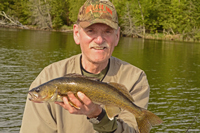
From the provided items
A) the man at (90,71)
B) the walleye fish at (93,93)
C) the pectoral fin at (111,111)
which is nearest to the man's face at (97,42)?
the man at (90,71)

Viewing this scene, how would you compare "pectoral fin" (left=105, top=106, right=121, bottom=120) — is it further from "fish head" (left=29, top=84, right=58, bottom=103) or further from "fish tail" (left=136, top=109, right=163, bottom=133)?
"fish head" (left=29, top=84, right=58, bottom=103)

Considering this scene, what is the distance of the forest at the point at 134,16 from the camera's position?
2665 inches

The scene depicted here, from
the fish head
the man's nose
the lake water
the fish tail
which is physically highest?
the man's nose

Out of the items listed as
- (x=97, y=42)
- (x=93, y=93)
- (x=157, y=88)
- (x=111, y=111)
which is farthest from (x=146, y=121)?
(x=157, y=88)

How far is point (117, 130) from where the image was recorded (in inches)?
141

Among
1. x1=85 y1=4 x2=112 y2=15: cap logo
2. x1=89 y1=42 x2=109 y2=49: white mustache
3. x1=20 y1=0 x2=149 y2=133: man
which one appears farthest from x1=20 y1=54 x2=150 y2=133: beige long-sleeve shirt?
x1=85 y1=4 x2=112 y2=15: cap logo

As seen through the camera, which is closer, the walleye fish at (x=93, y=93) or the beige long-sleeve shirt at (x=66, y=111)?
the walleye fish at (x=93, y=93)

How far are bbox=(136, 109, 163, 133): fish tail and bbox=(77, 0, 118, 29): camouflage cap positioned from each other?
1.17 m

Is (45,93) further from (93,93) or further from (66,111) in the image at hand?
(66,111)

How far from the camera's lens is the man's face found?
3736mm

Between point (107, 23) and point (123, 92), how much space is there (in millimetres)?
910

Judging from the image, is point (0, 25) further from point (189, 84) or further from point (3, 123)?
point (3, 123)

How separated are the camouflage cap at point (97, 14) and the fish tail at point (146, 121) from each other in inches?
46.0

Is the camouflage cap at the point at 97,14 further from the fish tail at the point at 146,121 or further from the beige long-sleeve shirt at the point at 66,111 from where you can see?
the fish tail at the point at 146,121
